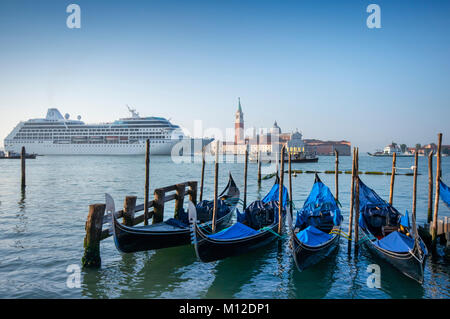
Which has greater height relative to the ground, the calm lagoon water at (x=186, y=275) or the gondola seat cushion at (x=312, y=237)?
the gondola seat cushion at (x=312, y=237)

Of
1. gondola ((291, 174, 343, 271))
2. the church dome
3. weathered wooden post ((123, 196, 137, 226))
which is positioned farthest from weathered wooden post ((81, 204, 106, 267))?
the church dome

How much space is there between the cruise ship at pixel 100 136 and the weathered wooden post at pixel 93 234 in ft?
176

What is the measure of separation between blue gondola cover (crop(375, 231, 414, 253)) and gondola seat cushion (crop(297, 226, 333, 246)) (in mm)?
941

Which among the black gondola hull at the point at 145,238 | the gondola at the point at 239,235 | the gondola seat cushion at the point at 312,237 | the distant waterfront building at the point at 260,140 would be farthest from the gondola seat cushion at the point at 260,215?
the distant waterfront building at the point at 260,140

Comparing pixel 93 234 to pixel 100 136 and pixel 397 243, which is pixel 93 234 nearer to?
pixel 397 243

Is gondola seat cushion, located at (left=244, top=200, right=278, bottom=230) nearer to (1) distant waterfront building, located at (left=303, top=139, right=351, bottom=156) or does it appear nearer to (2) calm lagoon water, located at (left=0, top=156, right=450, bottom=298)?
(2) calm lagoon water, located at (left=0, top=156, right=450, bottom=298)

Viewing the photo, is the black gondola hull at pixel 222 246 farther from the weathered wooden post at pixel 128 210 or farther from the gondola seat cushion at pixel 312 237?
the weathered wooden post at pixel 128 210

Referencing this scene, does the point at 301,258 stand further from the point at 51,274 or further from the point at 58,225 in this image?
the point at 58,225

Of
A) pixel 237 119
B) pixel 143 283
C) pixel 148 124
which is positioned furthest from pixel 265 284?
pixel 237 119

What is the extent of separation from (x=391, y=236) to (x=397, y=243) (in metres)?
0.26

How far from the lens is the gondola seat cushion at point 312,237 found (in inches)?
234

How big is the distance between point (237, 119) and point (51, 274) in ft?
328
